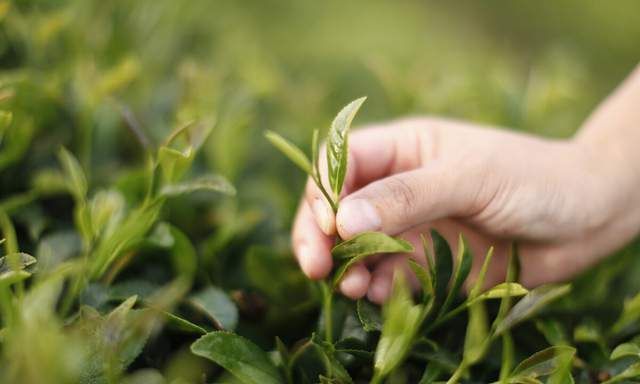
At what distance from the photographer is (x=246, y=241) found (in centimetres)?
138

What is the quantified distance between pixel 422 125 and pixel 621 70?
2.70 meters

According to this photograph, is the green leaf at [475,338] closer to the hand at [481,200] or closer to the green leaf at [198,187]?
the hand at [481,200]

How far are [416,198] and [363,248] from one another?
166mm

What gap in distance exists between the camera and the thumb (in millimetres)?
1007

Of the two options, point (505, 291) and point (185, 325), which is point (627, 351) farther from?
point (185, 325)

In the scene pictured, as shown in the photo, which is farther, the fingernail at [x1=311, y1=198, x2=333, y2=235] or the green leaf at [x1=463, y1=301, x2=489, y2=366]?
the fingernail at [x1=311, y1=198, x2=333, y2=235]

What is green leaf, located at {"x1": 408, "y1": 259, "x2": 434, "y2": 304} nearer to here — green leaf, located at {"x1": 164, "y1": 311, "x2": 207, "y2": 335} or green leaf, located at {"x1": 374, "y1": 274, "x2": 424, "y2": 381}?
green leaf, located at {"x1": 374, "y1": 274, "x2": 424, "y2": 381}

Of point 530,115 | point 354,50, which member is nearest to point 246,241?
point 530,115

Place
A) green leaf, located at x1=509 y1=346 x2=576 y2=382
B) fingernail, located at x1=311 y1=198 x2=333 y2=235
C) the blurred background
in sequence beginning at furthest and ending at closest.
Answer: the blurred background → fingernail, located at x1=311 y1=198 x2=333 y2=235 → green leaf, located at x1=509 y1=346 x2=576 y2=382

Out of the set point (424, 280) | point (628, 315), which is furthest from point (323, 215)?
point (628, 315)

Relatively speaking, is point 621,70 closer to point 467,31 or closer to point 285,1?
point 467,31

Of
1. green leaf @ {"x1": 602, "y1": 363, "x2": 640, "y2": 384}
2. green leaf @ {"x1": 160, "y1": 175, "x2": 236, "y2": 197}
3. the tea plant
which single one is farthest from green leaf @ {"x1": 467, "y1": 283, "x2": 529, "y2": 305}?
green leaf @ {"x1": 160, "y1": 175, "x2": 236, "y2": 197}

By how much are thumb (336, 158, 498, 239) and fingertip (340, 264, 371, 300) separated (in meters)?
0.09

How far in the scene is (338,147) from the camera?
0.99 meters
